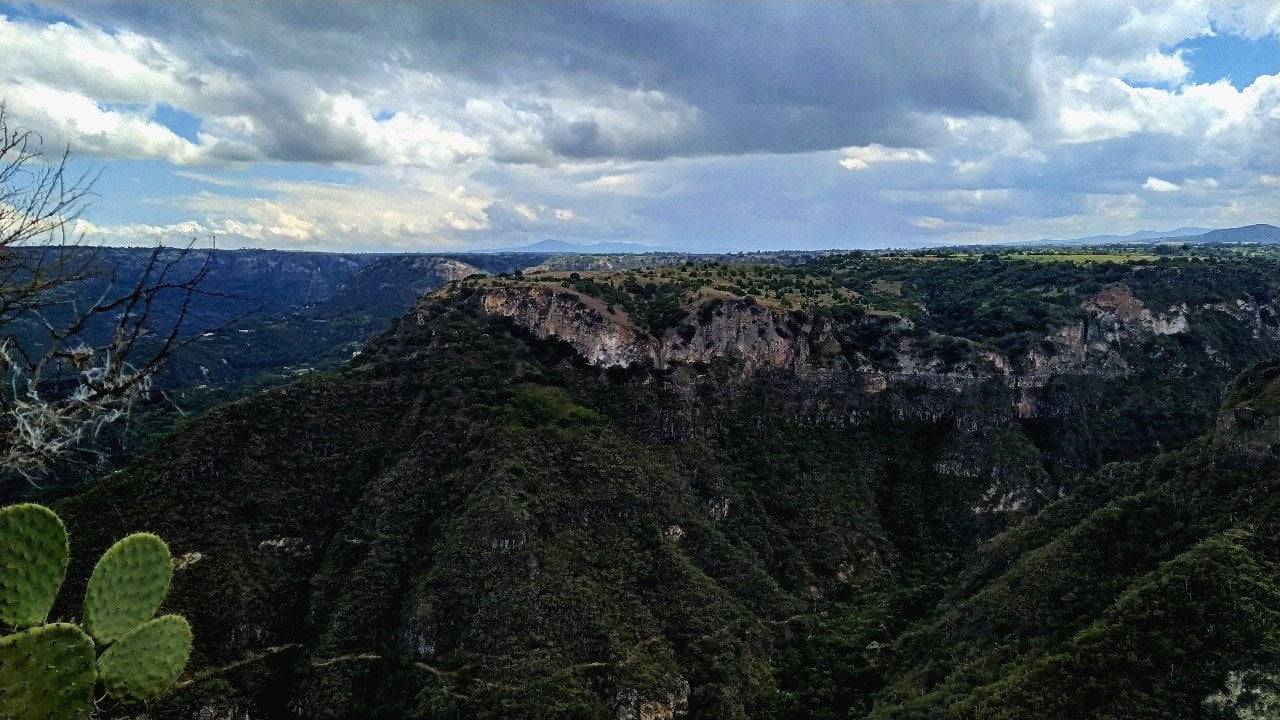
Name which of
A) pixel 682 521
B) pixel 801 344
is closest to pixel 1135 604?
pixel 682 521

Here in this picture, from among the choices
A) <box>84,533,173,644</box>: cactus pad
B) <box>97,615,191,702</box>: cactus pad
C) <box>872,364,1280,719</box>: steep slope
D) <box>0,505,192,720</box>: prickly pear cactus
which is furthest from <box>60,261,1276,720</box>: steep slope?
<box>84,533,173,644</box>: cactus pad

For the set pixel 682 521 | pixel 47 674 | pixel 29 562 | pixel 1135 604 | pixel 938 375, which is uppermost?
pixel 29 562

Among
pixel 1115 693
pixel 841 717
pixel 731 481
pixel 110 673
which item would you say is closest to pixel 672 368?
pixel 731 481

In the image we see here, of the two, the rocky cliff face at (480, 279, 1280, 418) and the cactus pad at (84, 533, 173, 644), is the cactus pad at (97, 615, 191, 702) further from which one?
the rocky cliff face at (480, 279, 1280, 418)

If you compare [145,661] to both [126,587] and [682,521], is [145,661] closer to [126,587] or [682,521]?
[126,587]

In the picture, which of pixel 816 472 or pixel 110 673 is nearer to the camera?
pixel 110 673

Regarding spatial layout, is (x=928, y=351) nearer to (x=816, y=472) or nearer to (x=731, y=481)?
(x=816, y=472)

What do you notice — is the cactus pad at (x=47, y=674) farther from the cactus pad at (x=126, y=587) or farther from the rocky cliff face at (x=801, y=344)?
the rocky cliff face at (x=801, y=344)
